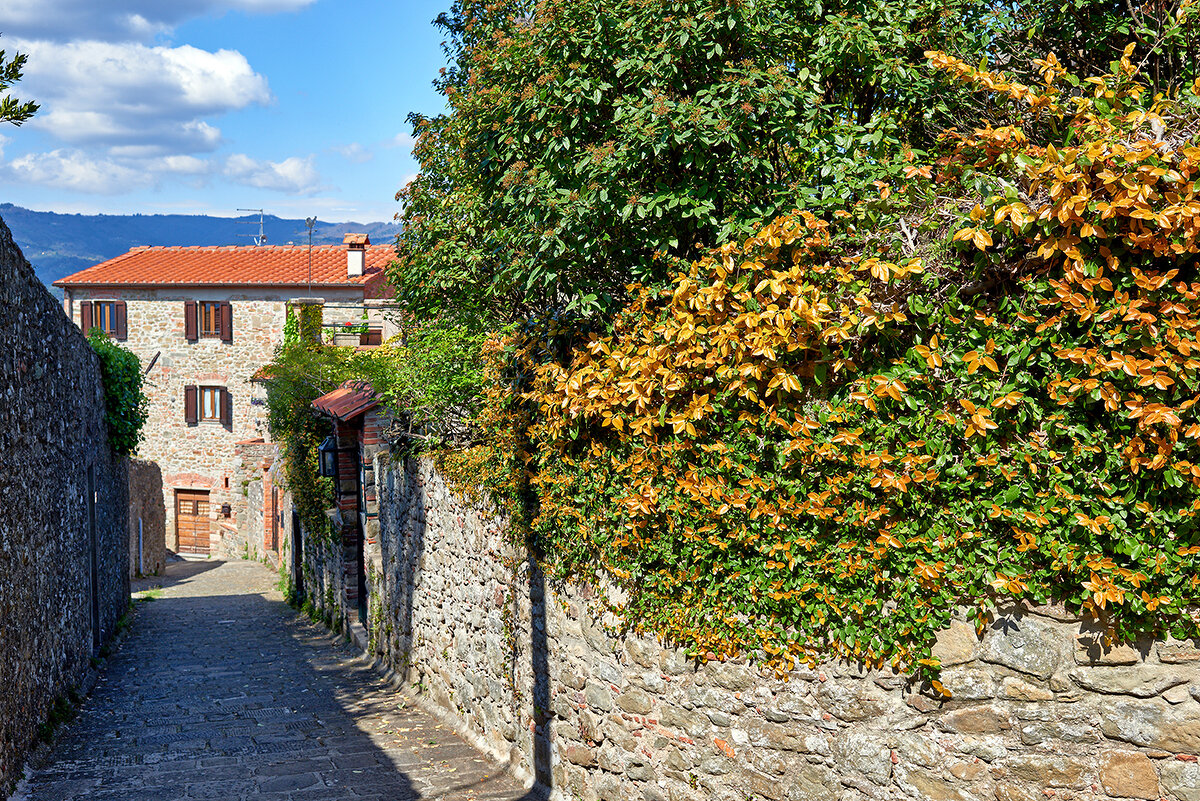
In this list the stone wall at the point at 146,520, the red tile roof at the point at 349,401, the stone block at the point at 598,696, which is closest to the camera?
the stone block at the point at 598,696

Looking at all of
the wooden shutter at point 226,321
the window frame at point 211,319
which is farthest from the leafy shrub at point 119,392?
the window frame at point 211,319

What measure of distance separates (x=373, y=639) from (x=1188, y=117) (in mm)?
10609

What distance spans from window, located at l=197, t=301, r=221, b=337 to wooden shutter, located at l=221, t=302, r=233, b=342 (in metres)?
0.15

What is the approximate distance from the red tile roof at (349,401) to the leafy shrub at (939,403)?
266 inches

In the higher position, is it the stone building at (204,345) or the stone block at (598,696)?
→ the stone building at (204,345)

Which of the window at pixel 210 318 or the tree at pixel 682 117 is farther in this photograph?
the window at pixel 210 318

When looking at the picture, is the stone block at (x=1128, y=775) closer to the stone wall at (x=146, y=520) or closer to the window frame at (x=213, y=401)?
the stone wall at (x=146, y=520)

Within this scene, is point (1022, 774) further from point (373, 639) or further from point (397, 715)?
point (373, 639)

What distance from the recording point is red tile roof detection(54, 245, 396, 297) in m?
31.0

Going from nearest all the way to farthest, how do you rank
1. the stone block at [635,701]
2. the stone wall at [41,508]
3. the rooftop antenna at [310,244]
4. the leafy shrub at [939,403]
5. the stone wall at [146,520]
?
1. the leafy shrub at [939,403]
2. the stone block at [635,701]
3. the stone wall at [41,508]
4. the stone wall at [146,520]
5. the rooftop antenna at [310,244]

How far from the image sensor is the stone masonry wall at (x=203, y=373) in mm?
31109

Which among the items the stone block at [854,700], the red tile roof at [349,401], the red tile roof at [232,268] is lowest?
the stone block at [854,700]

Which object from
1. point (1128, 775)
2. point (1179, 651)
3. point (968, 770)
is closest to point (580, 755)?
point (968, 770)

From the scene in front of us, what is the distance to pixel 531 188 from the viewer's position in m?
→ 5.16
